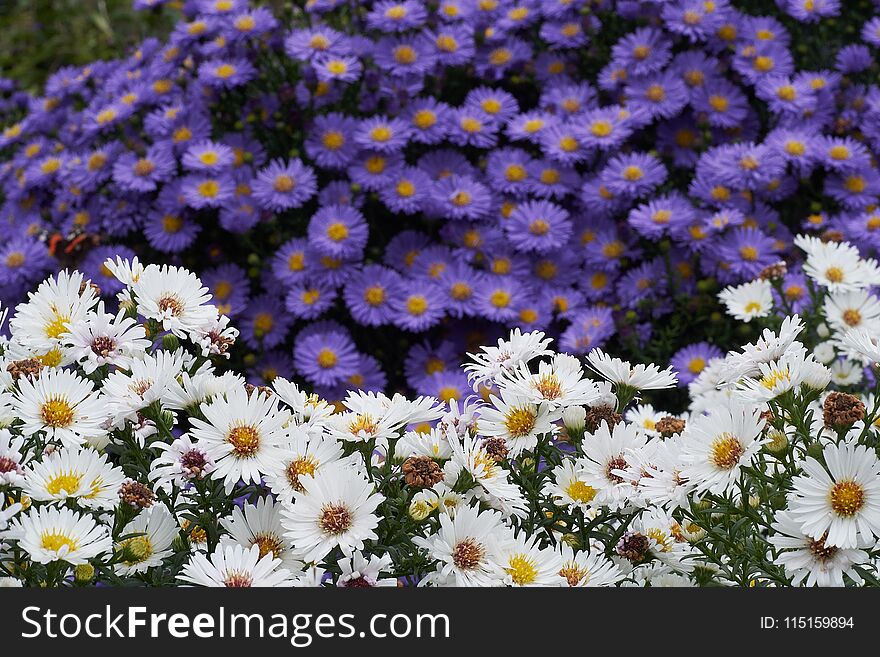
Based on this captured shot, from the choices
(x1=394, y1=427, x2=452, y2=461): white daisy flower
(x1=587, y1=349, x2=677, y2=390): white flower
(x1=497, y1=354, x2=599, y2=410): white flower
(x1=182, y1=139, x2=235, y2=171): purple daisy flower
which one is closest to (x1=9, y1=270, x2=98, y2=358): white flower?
(x1=394, y1=427, x2=452, y2=461): white daisy flower

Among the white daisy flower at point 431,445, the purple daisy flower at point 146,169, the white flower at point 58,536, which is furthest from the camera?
the purple daisy flower at point 146,169

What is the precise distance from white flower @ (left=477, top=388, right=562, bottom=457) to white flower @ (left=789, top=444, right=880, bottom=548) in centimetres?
33

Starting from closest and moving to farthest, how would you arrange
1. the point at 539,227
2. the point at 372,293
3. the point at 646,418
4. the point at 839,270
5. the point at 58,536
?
1. the point at 58,536
2. the point at 646,418
3. the point at 839,270
4. the point at 372,293
5. the point at 539,227

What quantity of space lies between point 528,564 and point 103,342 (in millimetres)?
629

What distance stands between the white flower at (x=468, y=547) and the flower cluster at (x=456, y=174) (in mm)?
1421

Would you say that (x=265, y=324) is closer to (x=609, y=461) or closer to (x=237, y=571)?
(x=609, y=461)

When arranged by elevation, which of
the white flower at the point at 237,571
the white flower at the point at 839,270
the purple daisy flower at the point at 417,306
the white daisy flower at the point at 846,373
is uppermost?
the purple daisy flower at the point at 417,306

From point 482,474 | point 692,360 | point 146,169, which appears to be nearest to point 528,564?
point 482,474

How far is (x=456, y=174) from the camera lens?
10.5 feet

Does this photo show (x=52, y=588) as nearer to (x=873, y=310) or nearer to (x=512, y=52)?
(x=873, y=310)

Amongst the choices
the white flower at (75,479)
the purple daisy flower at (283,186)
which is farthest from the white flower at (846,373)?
the white flower at (75,479)

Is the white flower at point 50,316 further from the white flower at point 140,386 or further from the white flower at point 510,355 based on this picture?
the white flower at point 510,355

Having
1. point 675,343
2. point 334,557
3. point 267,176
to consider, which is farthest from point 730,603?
point 267,176

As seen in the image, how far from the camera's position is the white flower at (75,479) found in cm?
131
